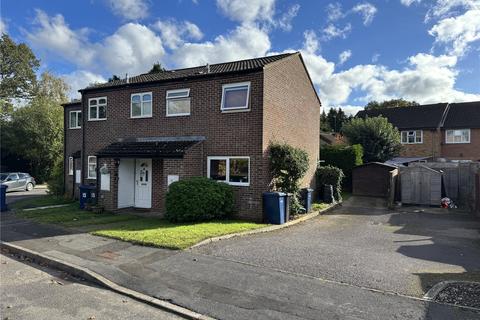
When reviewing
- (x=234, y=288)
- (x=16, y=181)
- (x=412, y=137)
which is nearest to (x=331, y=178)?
(x=234, y=288)

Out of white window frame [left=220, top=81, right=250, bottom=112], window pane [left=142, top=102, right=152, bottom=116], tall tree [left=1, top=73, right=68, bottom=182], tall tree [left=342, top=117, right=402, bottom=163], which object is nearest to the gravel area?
white window frame [left=220, top=81, right=250, bottom=112]

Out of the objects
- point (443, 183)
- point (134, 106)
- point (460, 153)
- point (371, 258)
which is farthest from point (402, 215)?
point (460, 153)

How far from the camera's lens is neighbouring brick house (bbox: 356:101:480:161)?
104ft

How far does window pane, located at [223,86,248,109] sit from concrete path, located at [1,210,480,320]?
6615 millimetres

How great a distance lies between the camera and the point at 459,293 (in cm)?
555

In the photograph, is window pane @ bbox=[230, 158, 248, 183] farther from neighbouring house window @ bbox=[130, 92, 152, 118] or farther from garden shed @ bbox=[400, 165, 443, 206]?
garden shed @ bbox=[400, 165, 443, 206]

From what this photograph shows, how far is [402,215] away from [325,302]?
11181 millimetres

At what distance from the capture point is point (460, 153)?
31812 mm

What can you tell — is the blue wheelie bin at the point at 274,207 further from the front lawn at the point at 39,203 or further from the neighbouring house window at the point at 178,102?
the front lawn at the point at 39,203

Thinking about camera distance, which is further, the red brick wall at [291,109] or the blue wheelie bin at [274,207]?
the red brick wall at [291,109]

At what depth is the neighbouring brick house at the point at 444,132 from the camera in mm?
31703

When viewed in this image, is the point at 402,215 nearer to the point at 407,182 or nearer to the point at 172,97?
the point at 407,182

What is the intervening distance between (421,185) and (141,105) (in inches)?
566

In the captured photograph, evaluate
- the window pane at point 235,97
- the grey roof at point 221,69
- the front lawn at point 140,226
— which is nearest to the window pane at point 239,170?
the front lawn at point 140,226
